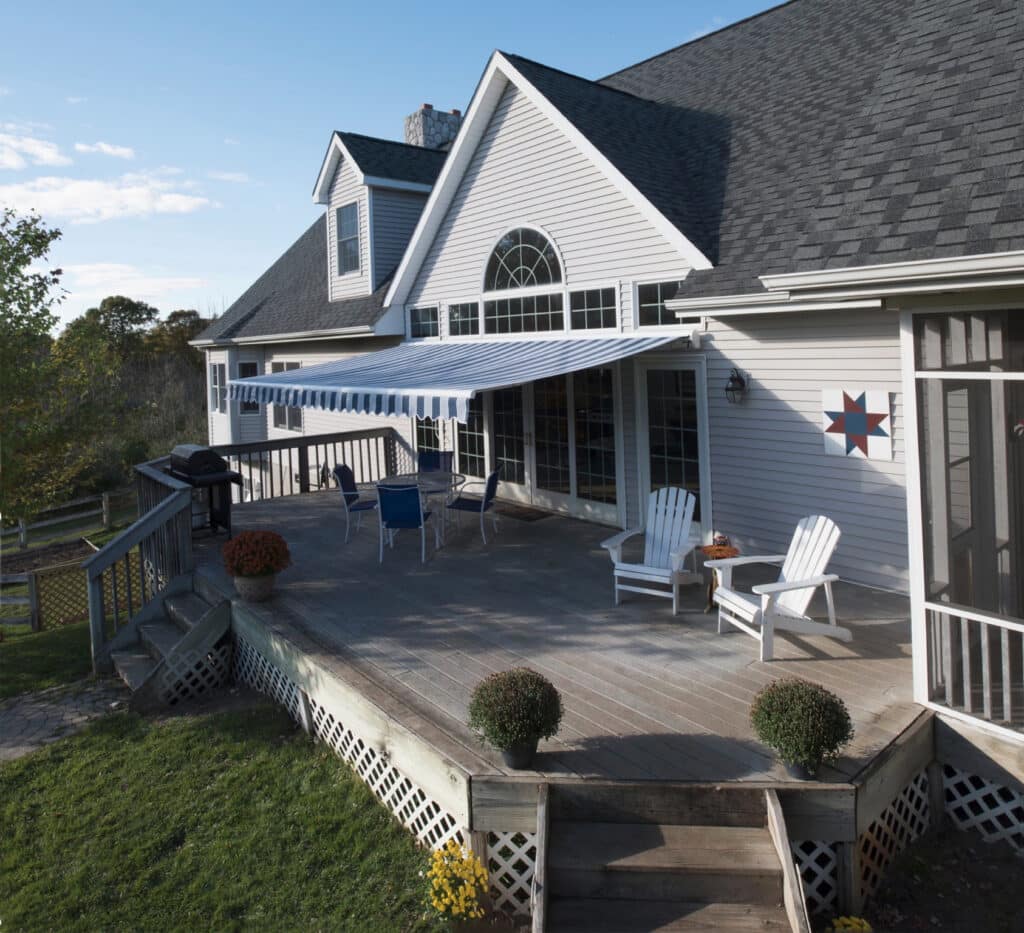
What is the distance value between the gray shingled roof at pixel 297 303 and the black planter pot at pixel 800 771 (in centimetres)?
1178

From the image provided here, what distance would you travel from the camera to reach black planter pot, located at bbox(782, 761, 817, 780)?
434 centimetres

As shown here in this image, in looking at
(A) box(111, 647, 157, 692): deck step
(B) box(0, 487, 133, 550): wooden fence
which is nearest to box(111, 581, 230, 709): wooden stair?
(A) box(111, 647, 157, 692): deck step

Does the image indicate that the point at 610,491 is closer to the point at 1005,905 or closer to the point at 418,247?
the point at 418,247

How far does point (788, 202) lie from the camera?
8.88 metres

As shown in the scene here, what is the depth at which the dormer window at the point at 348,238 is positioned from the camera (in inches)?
650

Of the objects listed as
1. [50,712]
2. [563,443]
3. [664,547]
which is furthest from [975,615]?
[50,712]

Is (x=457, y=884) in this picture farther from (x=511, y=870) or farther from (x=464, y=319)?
(x=464, y=319)

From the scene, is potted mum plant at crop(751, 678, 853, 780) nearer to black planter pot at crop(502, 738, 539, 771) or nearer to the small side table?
black planter pot at crop(502, 738, 539, 771)

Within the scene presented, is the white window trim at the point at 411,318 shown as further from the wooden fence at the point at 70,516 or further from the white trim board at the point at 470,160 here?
the wooden fence at the point at 70,516

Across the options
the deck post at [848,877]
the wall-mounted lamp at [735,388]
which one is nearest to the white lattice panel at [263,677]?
the deck post at [848,877]

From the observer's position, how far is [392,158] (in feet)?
54.3

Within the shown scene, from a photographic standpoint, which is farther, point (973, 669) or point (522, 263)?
point (522, 263)

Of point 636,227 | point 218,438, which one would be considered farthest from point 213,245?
point 636,227

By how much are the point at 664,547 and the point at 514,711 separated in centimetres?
385
